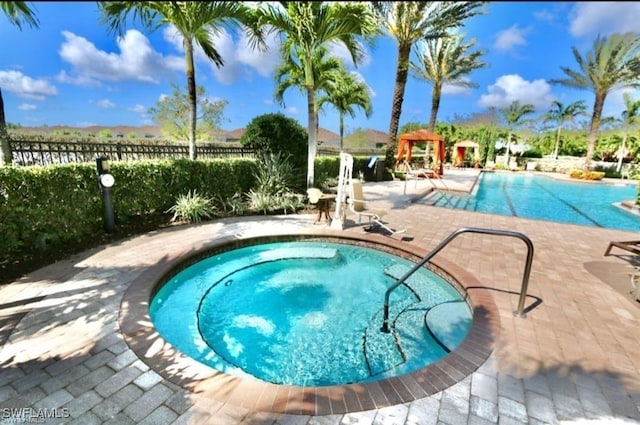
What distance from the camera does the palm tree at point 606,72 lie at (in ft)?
60.2

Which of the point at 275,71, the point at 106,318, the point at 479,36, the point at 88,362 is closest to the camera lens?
the point at 479,36

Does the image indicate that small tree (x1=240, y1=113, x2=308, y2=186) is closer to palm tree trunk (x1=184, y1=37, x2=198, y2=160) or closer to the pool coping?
palm tree trunk (x1=184, y1=37, x2=198, y2=160)

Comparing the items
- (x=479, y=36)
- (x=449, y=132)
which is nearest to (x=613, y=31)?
(x=479, y=36)

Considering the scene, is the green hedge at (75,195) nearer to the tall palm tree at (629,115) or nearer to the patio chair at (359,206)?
the patio chair at (359,206)

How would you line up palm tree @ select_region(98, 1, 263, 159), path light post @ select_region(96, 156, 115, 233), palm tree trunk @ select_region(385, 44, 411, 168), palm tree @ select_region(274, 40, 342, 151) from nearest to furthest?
1. path light post @ select_region(96, 156, 115, 233)
2. palm tree @ select_region(98, 1, 263, 159)
3. palm tree @ select_region(274, 40, 342, 151)
4. palm tree trunk @ select_region(385, 44, 411, 168)

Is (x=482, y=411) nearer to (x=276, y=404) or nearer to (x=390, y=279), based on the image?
(x=276, y=404)

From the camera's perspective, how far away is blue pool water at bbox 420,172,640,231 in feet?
33.7

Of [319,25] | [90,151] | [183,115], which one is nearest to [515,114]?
[183,115]

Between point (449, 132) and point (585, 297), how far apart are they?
118 feet

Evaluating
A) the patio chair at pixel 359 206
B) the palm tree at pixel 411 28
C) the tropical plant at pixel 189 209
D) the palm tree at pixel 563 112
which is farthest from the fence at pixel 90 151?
the palm tree at pixel 563 112

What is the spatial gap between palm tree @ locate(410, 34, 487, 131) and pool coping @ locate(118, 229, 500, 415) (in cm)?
2143

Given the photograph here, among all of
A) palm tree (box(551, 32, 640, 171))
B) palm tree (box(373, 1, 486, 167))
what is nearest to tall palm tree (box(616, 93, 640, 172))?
palm tree (box(551, 32, 640, 171))

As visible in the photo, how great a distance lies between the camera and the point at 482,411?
7.78 ft

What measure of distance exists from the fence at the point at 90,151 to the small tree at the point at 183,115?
38.7ft
